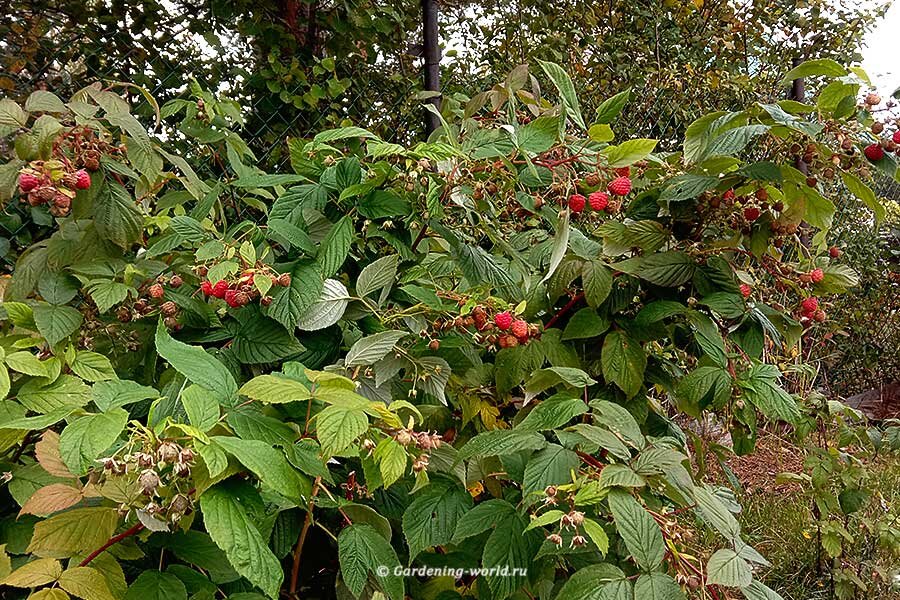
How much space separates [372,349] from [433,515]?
9.5 inches

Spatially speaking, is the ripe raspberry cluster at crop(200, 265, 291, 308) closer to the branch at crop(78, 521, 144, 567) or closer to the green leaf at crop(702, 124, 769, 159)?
the branch at crop(78, 521, 144, 567)

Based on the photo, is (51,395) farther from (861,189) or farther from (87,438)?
(861,189)

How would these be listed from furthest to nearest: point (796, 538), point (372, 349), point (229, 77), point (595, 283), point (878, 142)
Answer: point (796, 538), point (229, 77), point (595, 283), point (878, 142), point (372, 349)

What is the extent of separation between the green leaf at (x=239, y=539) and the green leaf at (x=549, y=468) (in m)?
0.36

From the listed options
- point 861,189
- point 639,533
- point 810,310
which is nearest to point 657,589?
point 639,533

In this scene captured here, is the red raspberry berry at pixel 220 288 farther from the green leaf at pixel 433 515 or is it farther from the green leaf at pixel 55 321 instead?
the green leaf at pixel 433 515

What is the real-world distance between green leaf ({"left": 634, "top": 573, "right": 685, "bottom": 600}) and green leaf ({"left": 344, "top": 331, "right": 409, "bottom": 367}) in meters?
0.43

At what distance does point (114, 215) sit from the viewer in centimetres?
110

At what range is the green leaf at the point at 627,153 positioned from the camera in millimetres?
1106

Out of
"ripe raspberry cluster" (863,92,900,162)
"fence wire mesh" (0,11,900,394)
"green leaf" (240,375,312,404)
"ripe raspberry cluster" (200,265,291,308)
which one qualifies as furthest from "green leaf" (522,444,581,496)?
"fence wire mesh" (0,11,900,394)

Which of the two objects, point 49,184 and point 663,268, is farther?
point 663,268

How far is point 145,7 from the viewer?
243 cm

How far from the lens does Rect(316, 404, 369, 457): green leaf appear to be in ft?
2.15

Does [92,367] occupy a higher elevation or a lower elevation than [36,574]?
higher
